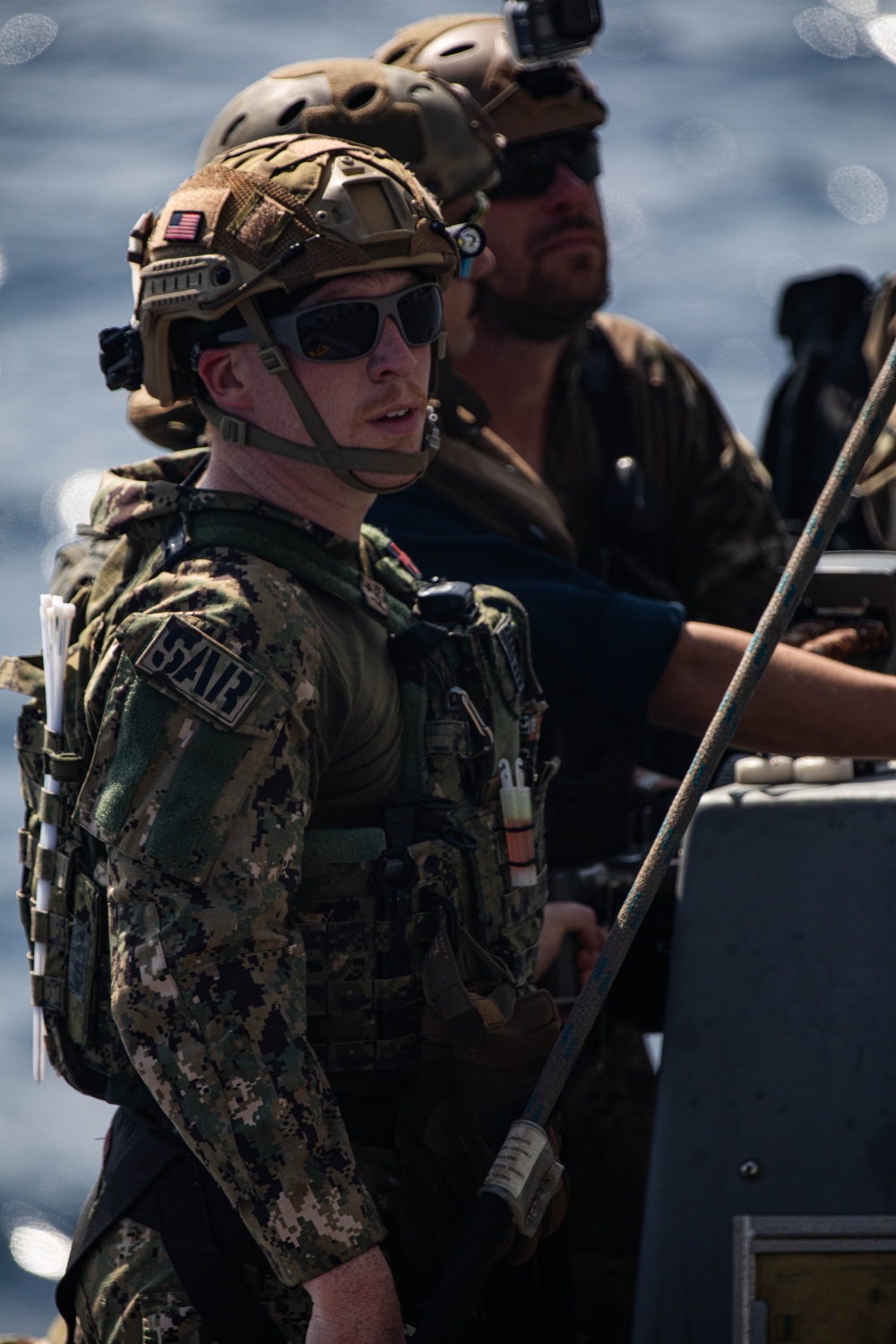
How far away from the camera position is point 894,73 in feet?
76.1

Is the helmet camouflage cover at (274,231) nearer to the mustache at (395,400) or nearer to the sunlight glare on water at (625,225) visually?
the mustache at (395,400)

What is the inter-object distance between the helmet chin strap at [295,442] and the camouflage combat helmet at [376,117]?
1.05 m

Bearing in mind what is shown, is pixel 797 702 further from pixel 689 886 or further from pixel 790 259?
pixel 790 259

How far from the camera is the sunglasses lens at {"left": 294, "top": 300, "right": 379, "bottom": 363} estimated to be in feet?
7.78

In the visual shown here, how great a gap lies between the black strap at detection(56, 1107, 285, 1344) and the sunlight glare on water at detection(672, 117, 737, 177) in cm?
2095

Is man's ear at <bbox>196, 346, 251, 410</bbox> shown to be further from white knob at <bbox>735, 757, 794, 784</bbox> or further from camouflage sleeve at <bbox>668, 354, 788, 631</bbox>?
camouflage sleeve at <bbox>668, 354, 788, 631</bbox>

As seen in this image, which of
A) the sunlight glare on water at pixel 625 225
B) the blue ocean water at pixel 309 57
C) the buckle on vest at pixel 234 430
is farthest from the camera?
the sunlight glare on water at pixel 625 225

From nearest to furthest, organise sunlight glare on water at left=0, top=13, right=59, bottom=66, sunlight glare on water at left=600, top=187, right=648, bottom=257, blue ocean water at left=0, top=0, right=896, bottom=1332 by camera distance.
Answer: blue ocean water at left=0, top=0, right=896, bottom=1332
sunlight glare on water at left=0, top=13, right=59, bottom=66
sunlight glare on water at left=600, top=187, right=648, bottom=257

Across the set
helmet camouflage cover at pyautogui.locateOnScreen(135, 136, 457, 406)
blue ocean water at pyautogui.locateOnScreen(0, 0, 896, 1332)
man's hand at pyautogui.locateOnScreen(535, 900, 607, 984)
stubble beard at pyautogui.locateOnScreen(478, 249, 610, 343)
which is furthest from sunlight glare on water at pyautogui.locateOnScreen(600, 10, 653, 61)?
helmet camouflage cover at pyautogui.locateOnScreen(135, 136, 457, 406)

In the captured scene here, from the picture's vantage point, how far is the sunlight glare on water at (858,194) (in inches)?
838

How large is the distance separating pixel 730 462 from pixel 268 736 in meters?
2.50

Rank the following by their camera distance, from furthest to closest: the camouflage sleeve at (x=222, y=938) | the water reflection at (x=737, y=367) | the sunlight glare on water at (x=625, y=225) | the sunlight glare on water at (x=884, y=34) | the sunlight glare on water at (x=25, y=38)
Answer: the sunlight glare on water at (x=884, y=34) → the sunlight glare on water at (x=625, y=225) → the sunlight glare on water at (x=25, y=38) → the water reflection at (x=737, y=367) → the camouflage sleeve at (x=222, y=938)

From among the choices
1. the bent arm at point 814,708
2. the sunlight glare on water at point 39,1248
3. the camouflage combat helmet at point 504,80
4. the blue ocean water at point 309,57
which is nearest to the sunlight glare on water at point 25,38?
the blue ocean water at point 309,57

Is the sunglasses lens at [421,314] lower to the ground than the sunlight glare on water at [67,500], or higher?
lower
